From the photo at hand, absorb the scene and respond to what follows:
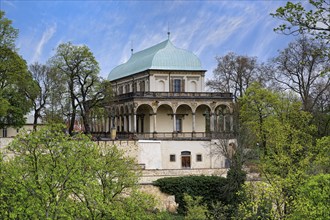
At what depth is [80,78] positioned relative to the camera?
48125 millimetres

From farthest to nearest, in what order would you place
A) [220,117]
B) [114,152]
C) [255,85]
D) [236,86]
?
[236,86]
[220,117]
[255,85]
[114,152]

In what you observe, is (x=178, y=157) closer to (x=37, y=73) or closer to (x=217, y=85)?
(x=217, y=85)

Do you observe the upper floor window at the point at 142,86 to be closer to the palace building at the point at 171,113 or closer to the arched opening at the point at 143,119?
the palace building at the point at 171,113

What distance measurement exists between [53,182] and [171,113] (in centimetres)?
3376

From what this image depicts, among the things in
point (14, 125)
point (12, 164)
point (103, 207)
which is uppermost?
point (14, 125)

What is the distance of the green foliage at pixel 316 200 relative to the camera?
62.2 ft

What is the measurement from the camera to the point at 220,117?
179 ft

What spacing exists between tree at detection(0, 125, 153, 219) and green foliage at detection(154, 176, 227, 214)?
15360 mm

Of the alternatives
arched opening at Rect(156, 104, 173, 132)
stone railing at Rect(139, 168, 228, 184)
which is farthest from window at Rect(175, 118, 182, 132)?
stone railing at Rect(139, 168, 228, 184)

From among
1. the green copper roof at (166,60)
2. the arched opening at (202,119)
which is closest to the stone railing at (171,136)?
the arched opening at (202,119)

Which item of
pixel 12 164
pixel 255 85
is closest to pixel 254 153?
pixel 255 85

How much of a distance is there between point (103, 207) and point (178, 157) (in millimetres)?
28335

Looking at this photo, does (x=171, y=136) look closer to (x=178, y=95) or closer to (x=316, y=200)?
(x=178, y=95)

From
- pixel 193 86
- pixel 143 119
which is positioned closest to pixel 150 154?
pixel 143 119
